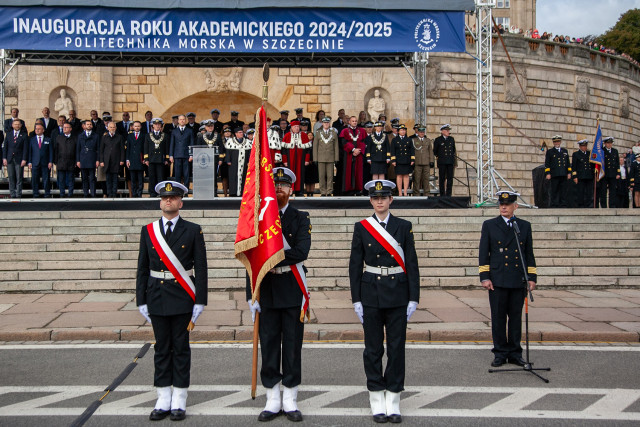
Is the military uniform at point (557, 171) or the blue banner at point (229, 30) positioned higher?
the blue banner at point (229, 30)

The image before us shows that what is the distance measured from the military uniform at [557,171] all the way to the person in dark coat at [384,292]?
39.7 ft

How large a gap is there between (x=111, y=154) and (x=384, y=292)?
38.0ft

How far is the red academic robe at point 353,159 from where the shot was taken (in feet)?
54.7

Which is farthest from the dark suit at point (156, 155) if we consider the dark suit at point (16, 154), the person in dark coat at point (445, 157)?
the person in dark coat at point (445, 157)

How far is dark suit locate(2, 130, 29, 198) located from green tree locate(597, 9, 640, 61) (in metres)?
47.9

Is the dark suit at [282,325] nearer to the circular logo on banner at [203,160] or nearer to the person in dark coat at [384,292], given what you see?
the person in dark coat at [384,292]

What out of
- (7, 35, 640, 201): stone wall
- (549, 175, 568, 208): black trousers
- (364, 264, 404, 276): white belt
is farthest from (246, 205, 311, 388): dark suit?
(7, 35, 640, 201): stone wall

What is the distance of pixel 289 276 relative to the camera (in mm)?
5590

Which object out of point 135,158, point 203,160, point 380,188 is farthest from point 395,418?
point 135,158

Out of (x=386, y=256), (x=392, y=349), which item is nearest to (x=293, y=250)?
(x=386, y=256)

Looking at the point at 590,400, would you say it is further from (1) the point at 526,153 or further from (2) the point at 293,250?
(1) the point at 526,153

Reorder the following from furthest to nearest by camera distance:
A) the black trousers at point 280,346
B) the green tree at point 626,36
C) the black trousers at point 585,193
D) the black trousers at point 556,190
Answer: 1. the green tree at point 626,36
2. the black trousers at point 585,193
3. the black trousers at point 556,190
4. the black trousers at point 280,346

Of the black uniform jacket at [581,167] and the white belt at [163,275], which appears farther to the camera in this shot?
the black uniform jacket at [581,167]

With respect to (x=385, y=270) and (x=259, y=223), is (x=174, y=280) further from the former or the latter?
(x=385, y=270)
